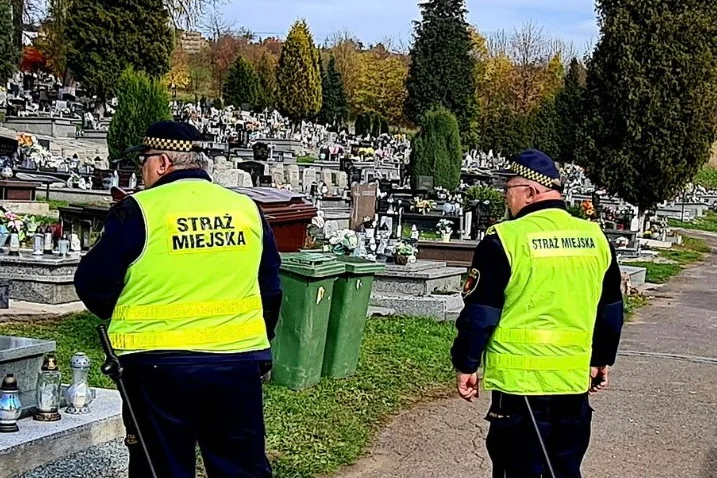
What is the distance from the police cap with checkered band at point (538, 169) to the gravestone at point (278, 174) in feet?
71.0

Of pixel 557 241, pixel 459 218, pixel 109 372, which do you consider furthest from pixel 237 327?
pixel 459 218

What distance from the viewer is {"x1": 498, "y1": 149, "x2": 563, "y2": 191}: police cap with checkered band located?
474cm

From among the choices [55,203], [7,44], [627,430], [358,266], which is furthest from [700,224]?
[358,266]

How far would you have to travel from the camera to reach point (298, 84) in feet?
197

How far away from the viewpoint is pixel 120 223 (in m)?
3.92

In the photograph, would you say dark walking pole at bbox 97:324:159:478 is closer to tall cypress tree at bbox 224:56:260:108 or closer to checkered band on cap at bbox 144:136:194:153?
checkered band on cap at bbox 144:136:194:153

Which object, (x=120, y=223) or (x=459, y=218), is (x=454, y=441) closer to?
(x=120, y=223)

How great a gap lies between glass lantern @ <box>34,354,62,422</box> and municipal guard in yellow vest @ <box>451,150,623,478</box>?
6.97 feet

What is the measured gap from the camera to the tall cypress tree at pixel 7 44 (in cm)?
4331

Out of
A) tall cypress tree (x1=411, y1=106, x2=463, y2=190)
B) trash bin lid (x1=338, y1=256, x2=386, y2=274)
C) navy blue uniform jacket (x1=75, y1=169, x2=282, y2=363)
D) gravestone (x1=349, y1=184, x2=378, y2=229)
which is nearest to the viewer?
navy blue uniform jacket (x1=75, y1=169, x2=282, y2=363)

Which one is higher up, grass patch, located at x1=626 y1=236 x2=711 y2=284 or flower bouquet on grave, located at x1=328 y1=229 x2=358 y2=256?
flower bouquet on grave, located at x1=328 y1=229 x2=358 y2=256

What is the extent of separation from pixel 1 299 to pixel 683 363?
22.8ft

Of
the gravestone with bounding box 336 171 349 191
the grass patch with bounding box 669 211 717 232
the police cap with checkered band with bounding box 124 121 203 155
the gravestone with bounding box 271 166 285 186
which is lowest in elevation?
the grass patch with bounding box 669 211 717 232

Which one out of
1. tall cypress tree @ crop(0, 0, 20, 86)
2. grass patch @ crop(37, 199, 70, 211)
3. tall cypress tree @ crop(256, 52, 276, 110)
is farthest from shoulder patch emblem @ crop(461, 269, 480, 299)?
tall cypress tree @ crop(256, 52, 276, 110)
